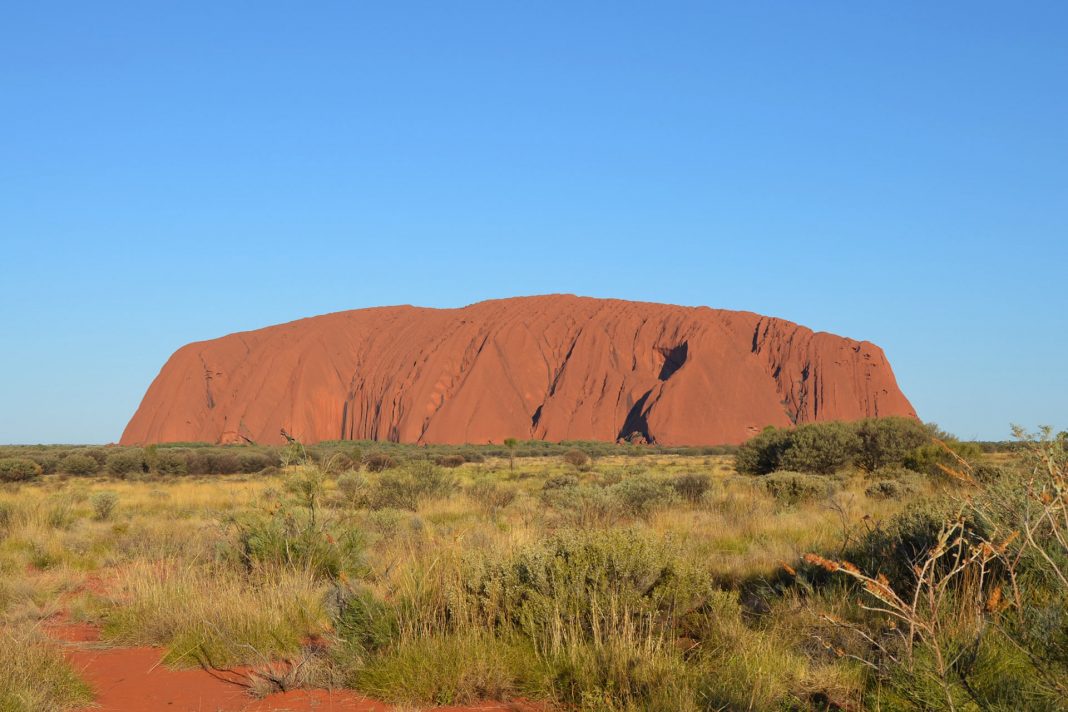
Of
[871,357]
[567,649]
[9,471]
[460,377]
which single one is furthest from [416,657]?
[871,357]

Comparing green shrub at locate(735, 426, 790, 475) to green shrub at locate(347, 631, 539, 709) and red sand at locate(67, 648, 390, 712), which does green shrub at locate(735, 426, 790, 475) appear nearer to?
green shrub at locate(347, 631, 539, 709)

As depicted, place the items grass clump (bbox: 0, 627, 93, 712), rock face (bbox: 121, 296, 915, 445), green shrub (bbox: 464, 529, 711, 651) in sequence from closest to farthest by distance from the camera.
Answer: grass clump (bbox: 0, 627, 93, 712) → green shrub (bbox: 464, 529, 711, 651) → rock face (bbox: 121, 296, 915, 445)

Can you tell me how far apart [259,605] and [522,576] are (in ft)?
6.91

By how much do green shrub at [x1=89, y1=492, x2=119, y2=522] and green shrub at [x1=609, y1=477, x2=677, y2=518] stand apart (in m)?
9.57

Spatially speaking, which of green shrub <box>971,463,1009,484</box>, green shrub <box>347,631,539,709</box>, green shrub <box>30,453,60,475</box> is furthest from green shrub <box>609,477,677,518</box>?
green shrub <box>30,453,60,475</box>

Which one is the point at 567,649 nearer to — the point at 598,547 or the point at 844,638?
the point at 598,547

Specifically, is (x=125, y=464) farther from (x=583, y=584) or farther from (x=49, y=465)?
(x=583, y=584)

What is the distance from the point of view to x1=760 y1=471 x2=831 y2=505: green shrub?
14.4 m

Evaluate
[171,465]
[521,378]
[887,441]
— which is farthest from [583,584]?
[521,378]

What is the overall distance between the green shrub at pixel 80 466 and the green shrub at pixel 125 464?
48 centimetres

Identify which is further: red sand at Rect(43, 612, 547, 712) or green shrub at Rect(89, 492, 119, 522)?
green shrub at Rect(89, 492, 119, 522)

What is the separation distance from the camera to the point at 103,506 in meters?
15.7

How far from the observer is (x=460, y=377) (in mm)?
79188

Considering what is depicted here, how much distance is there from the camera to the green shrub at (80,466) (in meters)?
31.3
